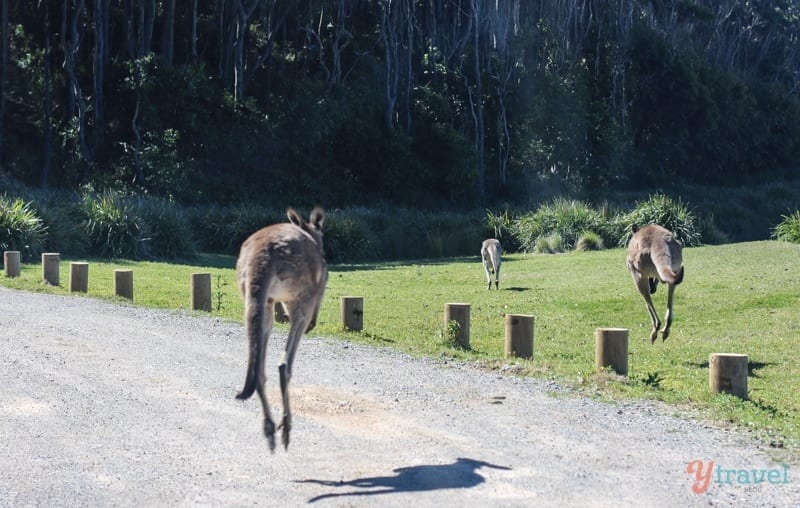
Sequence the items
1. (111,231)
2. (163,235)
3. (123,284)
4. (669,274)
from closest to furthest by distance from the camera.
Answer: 1. (669,274)
2. (123,284)
3. (111,231)
4. (163,235)

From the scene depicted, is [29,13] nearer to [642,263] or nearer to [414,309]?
[414,309]

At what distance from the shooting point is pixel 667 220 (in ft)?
115

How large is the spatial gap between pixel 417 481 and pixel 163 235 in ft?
79.3

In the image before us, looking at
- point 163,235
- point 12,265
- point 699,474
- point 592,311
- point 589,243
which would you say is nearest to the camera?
point 699,474

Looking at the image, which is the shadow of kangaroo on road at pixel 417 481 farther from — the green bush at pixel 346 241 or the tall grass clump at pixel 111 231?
the green bush at pixel 346 241

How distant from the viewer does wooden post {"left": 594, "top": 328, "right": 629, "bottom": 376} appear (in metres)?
12.5

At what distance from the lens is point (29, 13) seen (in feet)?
156

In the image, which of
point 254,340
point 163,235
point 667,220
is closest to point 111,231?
point 163,235

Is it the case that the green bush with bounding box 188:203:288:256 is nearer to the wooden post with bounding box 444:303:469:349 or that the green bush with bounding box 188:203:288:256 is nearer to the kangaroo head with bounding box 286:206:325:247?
the wooden post with bounding box 444:303:469:349

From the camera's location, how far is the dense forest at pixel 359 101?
4472cm

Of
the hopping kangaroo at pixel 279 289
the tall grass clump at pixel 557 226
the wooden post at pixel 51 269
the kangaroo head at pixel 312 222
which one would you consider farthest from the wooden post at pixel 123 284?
the tall grass clump at pixel 557 226

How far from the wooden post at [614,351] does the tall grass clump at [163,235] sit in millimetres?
19659

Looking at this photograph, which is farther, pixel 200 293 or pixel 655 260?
pixel 200 293

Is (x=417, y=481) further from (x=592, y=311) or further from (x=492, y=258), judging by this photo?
(x=492, y=258)
